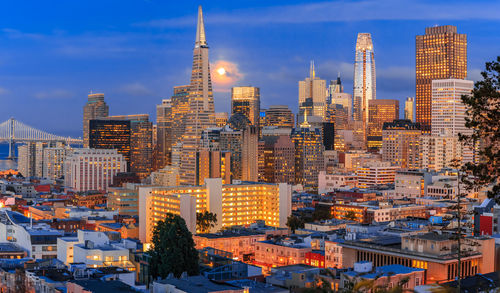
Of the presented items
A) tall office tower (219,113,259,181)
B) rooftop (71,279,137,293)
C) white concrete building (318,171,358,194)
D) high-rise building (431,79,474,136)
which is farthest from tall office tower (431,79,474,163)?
rooftop (71,279,137,293)

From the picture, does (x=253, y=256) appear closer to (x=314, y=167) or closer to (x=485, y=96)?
(x=485, y=96)

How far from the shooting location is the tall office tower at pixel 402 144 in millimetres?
170375

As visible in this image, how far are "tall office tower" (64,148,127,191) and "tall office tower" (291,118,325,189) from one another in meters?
Answer: 43.7

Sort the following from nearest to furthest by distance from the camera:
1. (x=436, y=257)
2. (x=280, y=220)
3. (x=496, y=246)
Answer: (x=436, y=257) → (x=496, y=246) → (x=280, y=220)

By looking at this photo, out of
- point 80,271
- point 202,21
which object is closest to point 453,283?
point 80,271

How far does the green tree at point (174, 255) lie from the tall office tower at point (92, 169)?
118m

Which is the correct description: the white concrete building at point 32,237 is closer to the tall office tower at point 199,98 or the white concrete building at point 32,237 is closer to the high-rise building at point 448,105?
the tall office tower at point 199,98

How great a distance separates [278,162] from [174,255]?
117646mm

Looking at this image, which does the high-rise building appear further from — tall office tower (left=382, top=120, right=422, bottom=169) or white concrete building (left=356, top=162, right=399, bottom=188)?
white concrete building (left=356, top=162, right=399, bottom=188)

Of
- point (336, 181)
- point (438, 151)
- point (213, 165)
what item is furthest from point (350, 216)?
point (438, 151)

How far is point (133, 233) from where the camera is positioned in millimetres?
82875

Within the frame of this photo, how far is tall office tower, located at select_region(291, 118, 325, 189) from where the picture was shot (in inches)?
6604

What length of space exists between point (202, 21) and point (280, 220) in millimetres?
74740

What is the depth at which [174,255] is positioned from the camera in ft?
159
